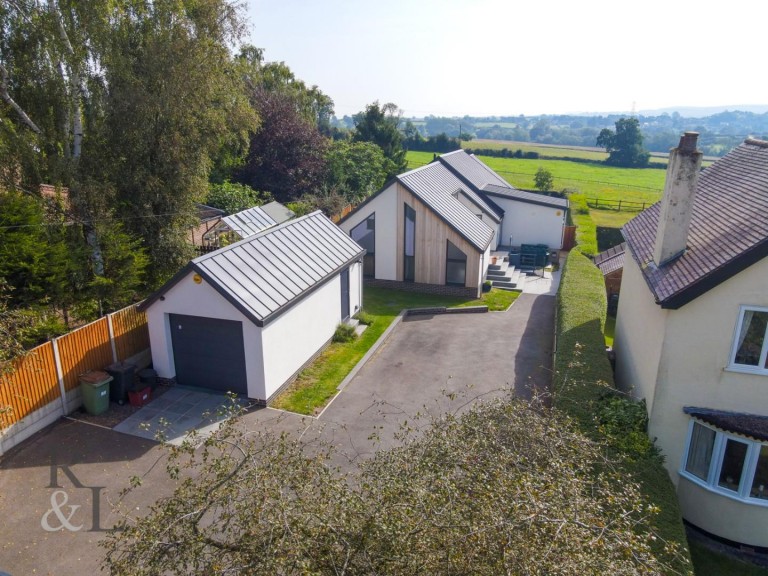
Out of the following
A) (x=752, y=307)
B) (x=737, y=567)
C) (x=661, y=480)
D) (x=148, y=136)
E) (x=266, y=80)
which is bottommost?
(x=737, y=567)

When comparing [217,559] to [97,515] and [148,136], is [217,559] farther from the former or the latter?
[148,136]

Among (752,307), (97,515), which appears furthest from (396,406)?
(752,307)

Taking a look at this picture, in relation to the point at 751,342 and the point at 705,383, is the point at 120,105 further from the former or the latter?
the point at 751,342

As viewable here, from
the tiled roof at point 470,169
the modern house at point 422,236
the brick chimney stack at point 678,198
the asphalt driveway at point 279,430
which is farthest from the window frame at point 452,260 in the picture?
the brick chimney stack at point 678,198

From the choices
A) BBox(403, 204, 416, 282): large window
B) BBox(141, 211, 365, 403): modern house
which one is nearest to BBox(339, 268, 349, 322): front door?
BBox(141, 211, 365, 403): modern house

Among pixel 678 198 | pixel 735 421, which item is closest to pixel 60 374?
pixel 678 198
